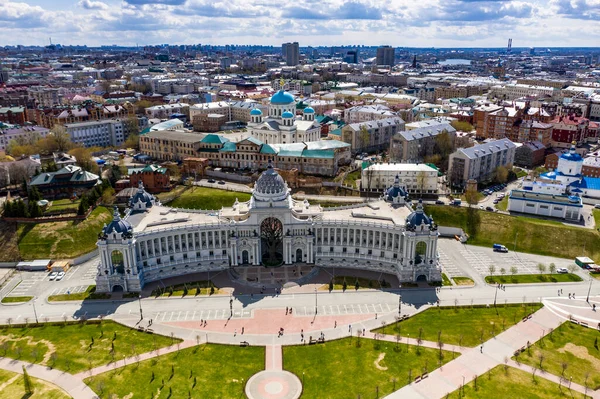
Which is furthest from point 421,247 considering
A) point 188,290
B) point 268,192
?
point 188,290

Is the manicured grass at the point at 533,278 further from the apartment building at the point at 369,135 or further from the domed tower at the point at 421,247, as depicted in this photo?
the apartment building at the point at 369,135

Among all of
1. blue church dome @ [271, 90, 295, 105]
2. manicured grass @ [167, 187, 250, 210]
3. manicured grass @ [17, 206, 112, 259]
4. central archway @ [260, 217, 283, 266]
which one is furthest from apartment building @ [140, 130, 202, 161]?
central archway @ [260, 217, 283, 266]

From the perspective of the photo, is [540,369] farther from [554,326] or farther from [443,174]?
[443,174]

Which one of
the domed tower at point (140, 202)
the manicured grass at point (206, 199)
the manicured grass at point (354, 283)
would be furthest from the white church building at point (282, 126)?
the manicured grass at point (354, 283)

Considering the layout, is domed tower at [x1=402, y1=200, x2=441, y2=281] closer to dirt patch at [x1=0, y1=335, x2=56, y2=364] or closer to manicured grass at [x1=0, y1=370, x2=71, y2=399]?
manicured grass at [x1=0, y1=370, x2=71, y2=399]

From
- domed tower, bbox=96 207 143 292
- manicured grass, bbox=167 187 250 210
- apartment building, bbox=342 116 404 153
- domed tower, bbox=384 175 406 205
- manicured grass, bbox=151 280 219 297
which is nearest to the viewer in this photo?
domed tower, bbox=96 207 143 292

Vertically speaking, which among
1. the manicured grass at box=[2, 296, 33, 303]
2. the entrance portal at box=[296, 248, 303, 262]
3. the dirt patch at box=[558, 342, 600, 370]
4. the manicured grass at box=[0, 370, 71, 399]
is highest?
the entrance portal at box=[296, 248, 303, 262]
